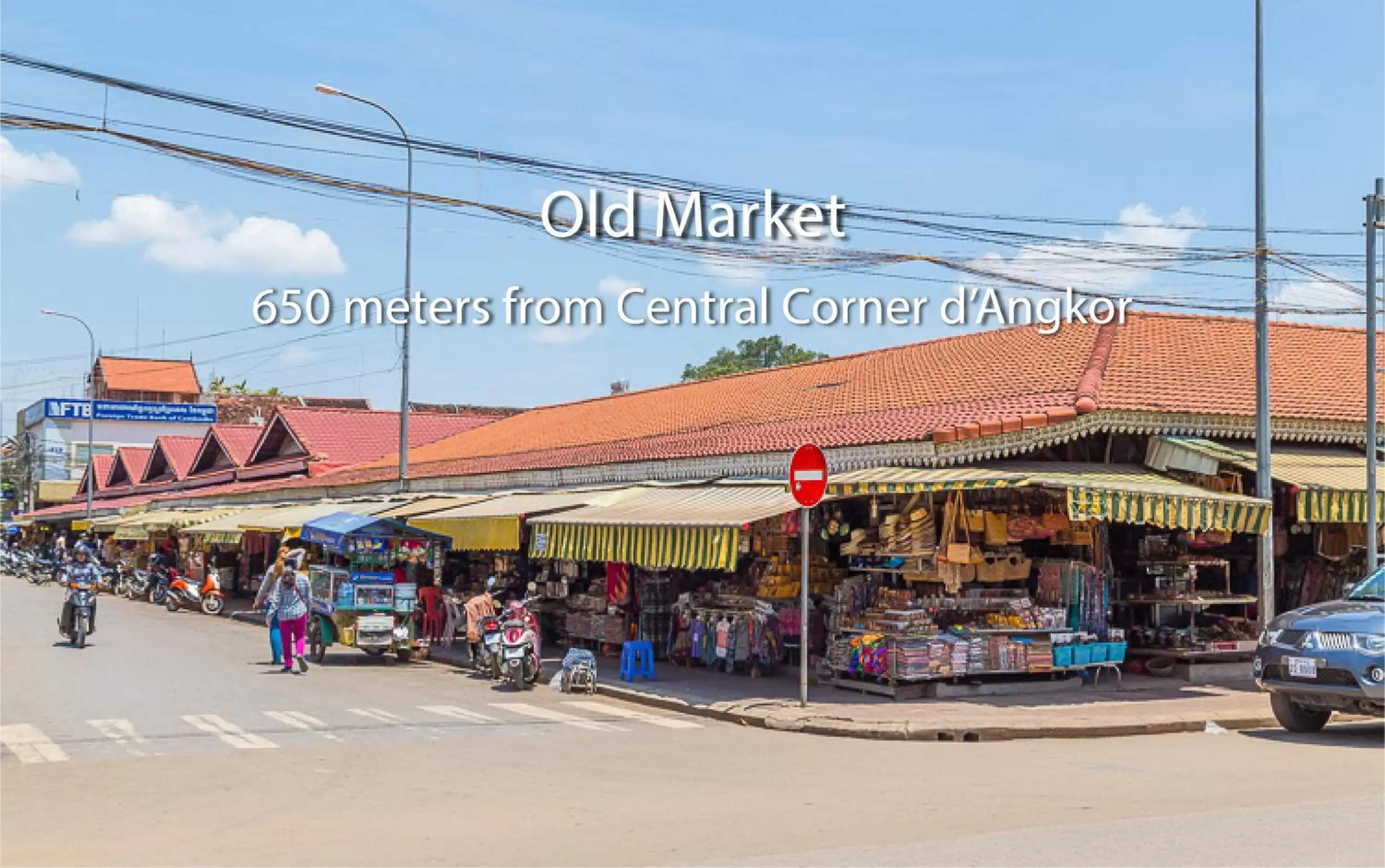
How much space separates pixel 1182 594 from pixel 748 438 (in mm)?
6971

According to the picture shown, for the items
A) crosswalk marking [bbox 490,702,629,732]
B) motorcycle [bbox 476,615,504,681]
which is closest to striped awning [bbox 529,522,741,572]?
motorcycle [bbox 476,615,504,681]

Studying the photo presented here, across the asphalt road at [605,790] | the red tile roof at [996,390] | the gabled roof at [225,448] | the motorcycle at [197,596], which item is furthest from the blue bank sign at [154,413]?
the asphalt road at [605,790]

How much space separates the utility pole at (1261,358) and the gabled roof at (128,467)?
61733 mm

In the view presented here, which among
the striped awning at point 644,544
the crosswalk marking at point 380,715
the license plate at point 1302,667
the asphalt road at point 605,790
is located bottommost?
the crosswalk marking at point 380,715

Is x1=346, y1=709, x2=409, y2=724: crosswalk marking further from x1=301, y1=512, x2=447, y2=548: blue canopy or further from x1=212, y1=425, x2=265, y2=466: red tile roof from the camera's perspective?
x1=212, y1=425, x2=265, y2=466: red tile roof

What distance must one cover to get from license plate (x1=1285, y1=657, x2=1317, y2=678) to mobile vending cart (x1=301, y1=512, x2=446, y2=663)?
13780 mm

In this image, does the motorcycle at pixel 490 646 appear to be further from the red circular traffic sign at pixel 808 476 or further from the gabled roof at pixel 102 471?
the gabled roof at pixel 102 471

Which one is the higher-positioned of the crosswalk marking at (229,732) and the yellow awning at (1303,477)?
the yellow awning at (1303,477)

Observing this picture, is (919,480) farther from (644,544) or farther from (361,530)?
(361,530)

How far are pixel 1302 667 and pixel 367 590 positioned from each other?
1435cm

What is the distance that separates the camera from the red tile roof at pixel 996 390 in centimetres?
1816

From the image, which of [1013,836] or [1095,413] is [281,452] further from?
[1013,836]

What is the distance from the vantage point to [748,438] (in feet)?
71.3

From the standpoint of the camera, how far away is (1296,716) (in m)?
14.0
